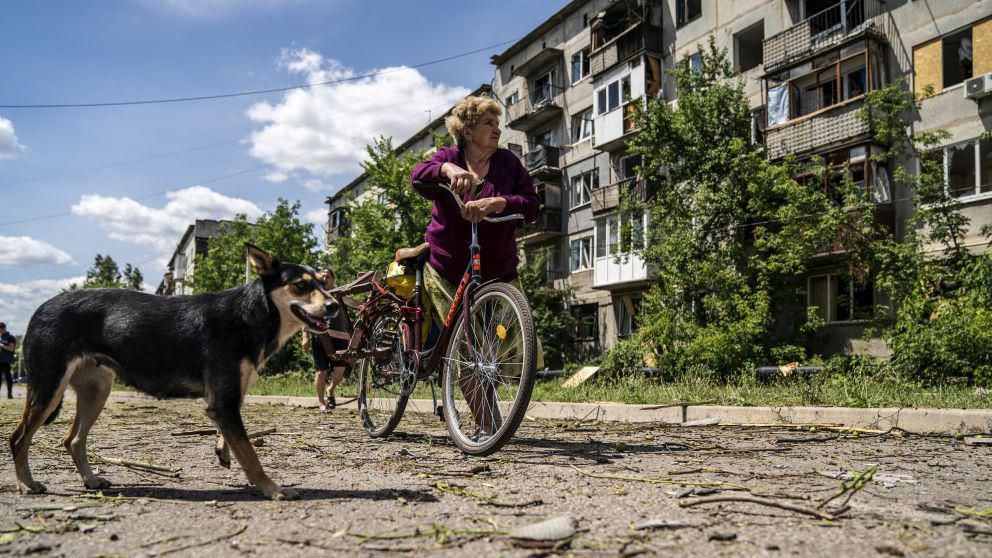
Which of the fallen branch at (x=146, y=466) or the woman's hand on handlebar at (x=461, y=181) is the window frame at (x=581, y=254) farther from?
the fallen branch at (x=146, y=466)

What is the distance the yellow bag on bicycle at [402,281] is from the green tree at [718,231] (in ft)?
59.8

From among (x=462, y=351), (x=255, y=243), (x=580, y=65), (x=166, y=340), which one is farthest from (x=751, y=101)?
(x=255, y=243)

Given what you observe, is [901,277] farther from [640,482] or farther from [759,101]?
[640,482]

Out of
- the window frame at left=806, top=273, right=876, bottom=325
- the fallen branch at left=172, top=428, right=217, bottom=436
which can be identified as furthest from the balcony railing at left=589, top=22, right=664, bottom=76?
the fallen branch at left=172, top=428, right=217, bottom=436

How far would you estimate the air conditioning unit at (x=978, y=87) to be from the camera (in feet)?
65.9

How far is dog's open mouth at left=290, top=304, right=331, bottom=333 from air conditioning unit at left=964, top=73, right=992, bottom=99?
22.3 metres

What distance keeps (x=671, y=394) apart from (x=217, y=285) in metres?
59.8

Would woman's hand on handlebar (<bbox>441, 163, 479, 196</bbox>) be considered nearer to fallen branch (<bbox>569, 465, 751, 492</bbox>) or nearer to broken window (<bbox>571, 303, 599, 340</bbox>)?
fallen branch (<bbox>569, 465, 751, 492</bbox>)

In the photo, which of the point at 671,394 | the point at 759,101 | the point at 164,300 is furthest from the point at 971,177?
the point at 164,300

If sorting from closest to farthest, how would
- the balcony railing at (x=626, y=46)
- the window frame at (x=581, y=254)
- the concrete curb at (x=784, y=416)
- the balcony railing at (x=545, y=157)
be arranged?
the concrete curb at (x=784, y=416)
the balcony railing at (x=626, y=46)
the window frame at (x=581, y=254)
the balcony railing at (x=545, y=157)

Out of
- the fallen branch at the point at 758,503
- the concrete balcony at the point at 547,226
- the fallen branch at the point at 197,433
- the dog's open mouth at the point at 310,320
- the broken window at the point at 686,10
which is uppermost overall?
the broken window at the point at 686,10

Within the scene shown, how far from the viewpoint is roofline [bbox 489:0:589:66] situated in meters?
39.6

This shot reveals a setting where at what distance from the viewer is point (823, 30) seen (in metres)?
25.6

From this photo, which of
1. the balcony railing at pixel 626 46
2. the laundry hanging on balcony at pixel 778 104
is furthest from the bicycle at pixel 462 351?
the balcony railing at pixel 626 46
